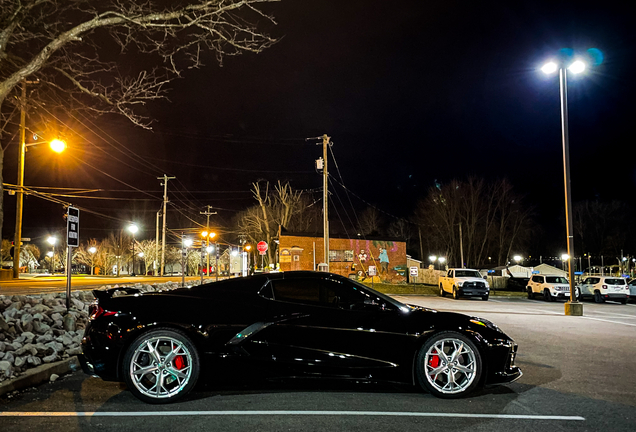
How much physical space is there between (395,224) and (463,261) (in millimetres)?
24660

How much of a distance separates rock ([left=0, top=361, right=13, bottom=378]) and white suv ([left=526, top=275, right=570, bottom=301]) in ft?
90.4

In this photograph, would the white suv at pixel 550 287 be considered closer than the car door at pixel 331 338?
No

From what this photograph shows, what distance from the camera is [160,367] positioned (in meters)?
4.93

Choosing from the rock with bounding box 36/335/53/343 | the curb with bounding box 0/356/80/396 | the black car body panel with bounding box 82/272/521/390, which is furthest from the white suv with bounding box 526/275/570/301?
the curb with bounding box 0/356/80/396

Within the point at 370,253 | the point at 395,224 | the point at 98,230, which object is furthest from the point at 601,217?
the point at 98,230

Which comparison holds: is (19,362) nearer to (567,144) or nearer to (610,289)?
(567,144)

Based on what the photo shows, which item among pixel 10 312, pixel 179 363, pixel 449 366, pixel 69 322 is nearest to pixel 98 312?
pixel 179 363

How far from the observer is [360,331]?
16.9ft

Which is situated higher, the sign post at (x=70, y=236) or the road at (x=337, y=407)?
the sign post at (x=70, y=236)

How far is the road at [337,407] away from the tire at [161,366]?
148 mm

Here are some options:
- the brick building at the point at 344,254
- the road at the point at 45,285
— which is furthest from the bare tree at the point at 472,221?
the road at the point at 45,285

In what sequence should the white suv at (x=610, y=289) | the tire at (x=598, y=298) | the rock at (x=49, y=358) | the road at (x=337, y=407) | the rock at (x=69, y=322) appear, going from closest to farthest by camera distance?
the road at (x=337, y=407), the rock at (x=49, y=358), the rock at (x=69, y=322), the white suv at (x=610, y=289), the tire at (x=598, y=298)

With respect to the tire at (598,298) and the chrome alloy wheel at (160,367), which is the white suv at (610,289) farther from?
the chrome alloy wheel at (160,367)

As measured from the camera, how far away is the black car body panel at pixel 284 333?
499 centimetres
